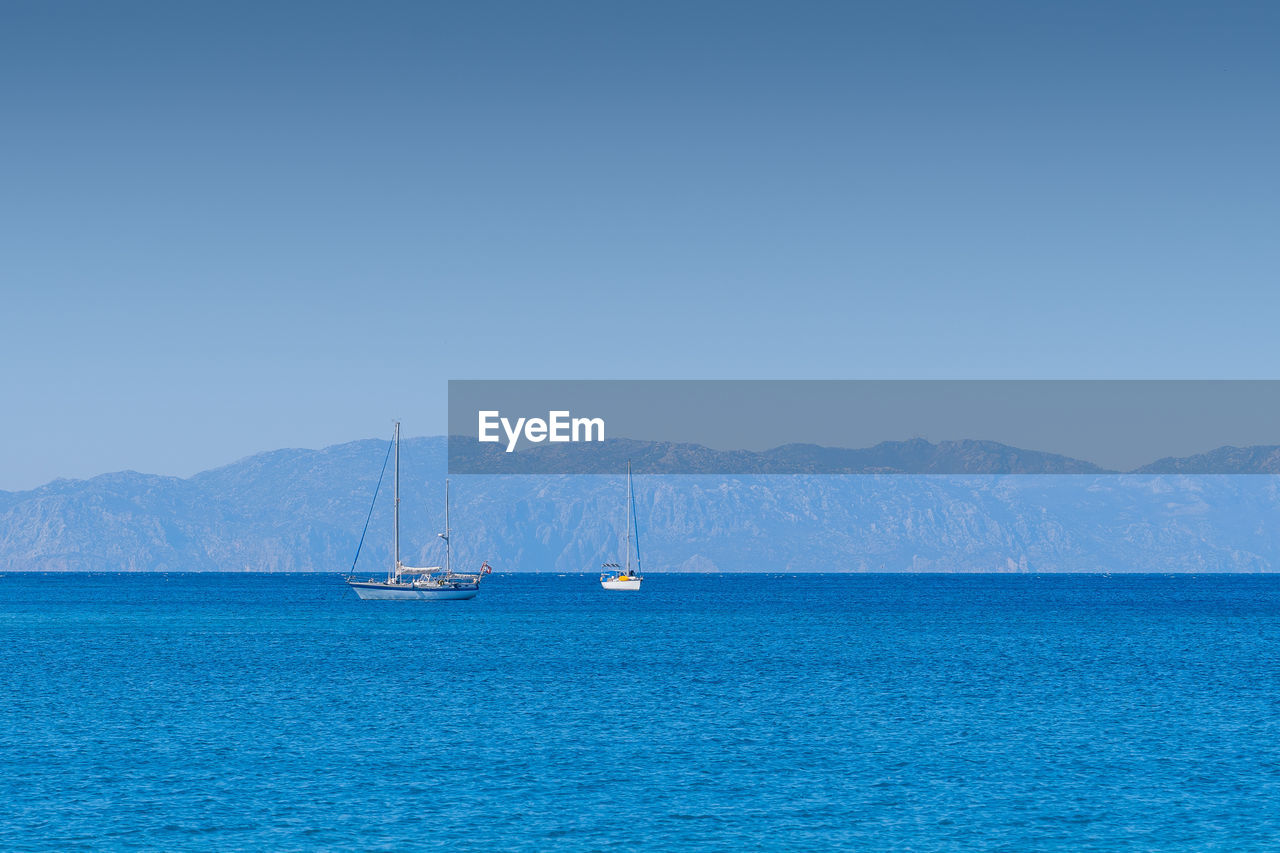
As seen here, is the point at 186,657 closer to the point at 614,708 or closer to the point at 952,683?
the point at 614,708

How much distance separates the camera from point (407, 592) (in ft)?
591

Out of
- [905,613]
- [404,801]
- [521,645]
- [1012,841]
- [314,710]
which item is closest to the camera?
[1012,841]

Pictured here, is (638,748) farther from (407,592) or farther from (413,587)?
(413,587)

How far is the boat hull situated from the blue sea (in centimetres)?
7702

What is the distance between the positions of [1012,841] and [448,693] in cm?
3686

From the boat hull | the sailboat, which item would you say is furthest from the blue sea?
the sailboat

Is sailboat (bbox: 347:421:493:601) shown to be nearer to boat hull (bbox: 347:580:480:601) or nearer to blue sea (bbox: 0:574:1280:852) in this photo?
boat hull (bbox: 347:580:480:601)

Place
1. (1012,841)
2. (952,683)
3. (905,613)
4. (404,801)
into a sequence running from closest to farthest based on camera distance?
1. (1012,841)
2. (404,801)
3. (952,683)
4. (905,613)

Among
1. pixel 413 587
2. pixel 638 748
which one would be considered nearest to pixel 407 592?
pixel 413 587

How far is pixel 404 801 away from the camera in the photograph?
139 feet

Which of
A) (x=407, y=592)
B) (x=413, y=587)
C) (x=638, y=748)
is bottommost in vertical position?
(x=638, y=748)

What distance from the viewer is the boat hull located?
180 meters

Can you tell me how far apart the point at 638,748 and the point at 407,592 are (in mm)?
131812

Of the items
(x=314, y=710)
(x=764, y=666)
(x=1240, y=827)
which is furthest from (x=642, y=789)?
(x=764, y=666)
